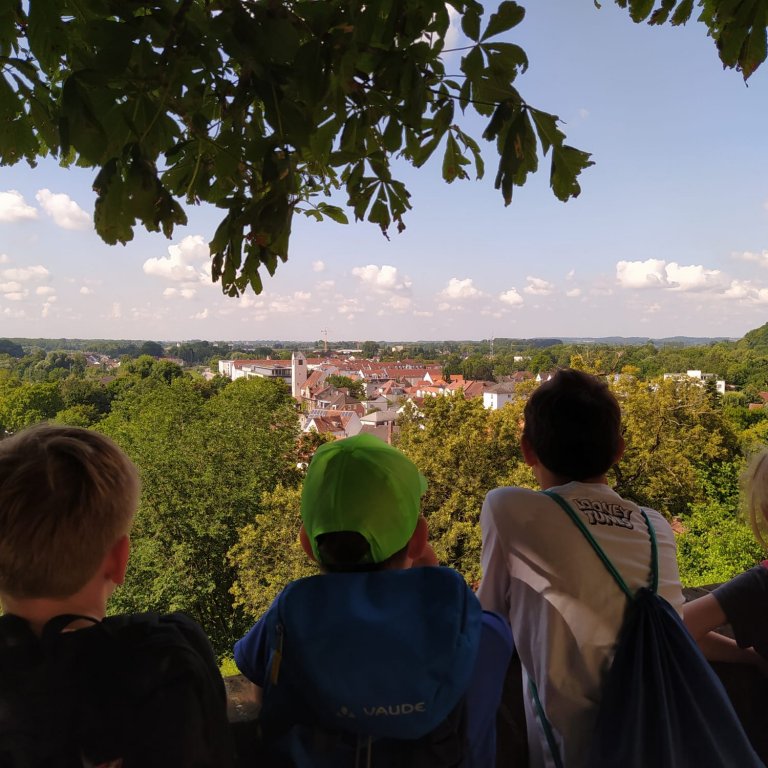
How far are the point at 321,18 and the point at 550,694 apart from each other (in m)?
1.43

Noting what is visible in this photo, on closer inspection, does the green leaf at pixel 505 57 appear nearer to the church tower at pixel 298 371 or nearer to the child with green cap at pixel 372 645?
the child with green cap at pixel 372 645

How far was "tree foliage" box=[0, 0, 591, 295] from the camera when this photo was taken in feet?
3.59

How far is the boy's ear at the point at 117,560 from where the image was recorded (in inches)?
36.2

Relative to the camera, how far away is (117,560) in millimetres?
933

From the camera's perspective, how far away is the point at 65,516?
88 cm

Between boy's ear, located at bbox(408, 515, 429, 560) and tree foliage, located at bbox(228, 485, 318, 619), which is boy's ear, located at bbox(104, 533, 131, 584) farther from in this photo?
tree foliage, located at bbox(228, 485, 318, 619)

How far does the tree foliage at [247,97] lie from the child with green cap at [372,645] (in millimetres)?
607

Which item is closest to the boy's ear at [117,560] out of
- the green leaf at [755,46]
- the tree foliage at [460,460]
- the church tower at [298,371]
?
the green leaf at [755,46]

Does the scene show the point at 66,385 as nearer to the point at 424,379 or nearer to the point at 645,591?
the point at 645,591

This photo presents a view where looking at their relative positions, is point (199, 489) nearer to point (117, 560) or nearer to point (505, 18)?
point (117, 560)

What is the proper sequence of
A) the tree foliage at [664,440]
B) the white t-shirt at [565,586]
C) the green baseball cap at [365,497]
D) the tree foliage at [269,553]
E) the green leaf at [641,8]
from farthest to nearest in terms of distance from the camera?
the tree foliage at [664,440]
the tree foliage at [269,553]
the green leaf at [641,8]
the white t-shirt at [565,586]
the green baseball cap at [365,497]

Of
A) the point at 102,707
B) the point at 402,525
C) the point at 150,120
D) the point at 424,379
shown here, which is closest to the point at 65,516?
the point at 102,707

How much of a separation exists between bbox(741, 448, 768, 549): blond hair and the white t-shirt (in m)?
0.38

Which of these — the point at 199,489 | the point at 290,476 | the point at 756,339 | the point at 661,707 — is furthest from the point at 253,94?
the point at 756,339
